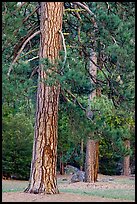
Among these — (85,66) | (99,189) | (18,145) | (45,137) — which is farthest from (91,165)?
(45,137)

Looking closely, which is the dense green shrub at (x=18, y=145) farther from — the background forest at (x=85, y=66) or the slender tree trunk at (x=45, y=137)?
the slender tree trunk at (x=45, y=137)

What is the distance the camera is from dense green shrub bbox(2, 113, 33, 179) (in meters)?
20.3

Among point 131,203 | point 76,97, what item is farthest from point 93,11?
point 131,203

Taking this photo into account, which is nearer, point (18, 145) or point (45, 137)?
point (45, 137)

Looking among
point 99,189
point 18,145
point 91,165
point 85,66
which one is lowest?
point 99,189

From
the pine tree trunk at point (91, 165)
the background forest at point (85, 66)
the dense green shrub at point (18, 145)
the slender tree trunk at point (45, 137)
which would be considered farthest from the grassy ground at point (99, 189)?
the dense green shrub at point (18, 145)

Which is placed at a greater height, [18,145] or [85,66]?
[85,66]

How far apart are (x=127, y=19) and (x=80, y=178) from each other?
34.0 feet

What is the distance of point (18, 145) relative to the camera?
20.4m

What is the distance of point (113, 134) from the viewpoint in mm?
9719

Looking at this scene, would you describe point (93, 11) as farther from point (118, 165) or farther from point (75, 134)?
point (118, 165)

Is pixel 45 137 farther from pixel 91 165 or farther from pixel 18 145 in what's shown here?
pixel 18 145

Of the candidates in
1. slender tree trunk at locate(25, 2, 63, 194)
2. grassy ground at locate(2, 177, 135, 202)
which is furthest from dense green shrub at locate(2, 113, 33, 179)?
slender tree trunk at locate(25, 2, 63, 194)

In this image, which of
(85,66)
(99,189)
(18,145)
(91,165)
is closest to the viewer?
(85,66)
